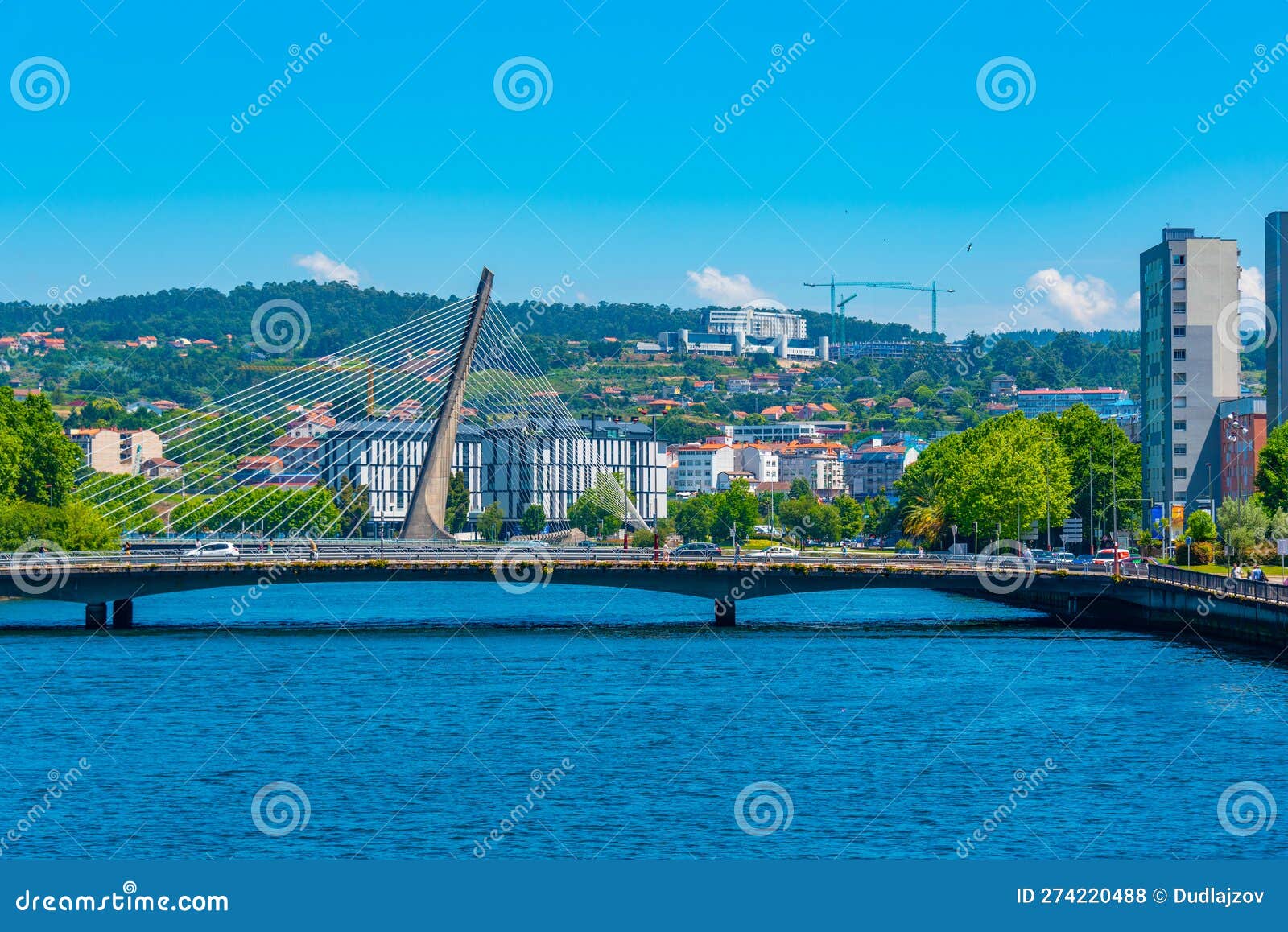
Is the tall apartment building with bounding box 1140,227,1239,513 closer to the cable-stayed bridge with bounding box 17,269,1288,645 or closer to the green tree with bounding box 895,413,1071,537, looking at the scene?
the green tree with bounding box 895,413,1071,537

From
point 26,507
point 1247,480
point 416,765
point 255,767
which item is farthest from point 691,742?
point 1247,480

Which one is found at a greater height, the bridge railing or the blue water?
the bridge railing

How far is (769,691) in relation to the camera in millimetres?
54281

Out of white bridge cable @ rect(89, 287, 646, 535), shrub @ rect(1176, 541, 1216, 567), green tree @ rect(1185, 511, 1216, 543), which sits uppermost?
white bridge cable @ rect(89, 287, 646, 535)

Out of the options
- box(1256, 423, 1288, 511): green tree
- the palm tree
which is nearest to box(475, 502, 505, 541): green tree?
the palm tree

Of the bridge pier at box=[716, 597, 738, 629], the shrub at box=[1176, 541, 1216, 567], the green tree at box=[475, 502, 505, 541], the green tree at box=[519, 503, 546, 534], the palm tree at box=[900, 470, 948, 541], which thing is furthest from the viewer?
the green tree at box=[519, 503, 546, 534]

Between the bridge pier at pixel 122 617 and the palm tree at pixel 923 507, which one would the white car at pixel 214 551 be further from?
the palm tree at pixel 923 507

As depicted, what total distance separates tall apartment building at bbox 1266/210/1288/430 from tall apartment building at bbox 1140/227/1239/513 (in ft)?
8.94

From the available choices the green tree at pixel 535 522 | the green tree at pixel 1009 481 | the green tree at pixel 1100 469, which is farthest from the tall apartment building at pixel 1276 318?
the green tree at pixel 535 522

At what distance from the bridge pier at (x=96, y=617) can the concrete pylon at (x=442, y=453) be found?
13837 mm

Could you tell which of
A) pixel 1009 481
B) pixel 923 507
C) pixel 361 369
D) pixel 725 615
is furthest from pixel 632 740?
pixel 923 507

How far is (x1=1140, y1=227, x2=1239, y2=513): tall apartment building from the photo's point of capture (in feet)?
392

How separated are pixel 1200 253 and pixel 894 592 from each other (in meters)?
30.0

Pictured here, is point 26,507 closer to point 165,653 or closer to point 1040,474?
point 165,653
